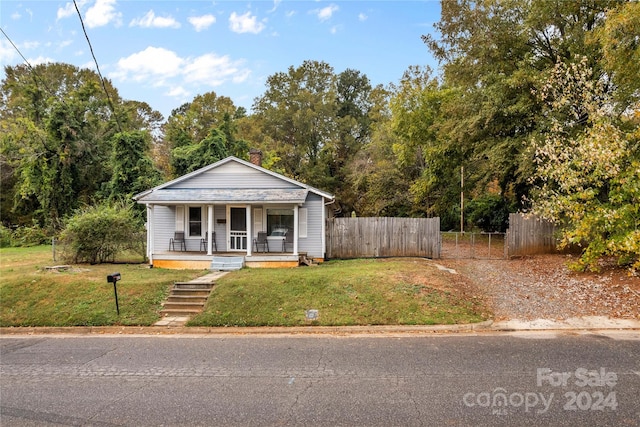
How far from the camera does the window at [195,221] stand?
1680cm

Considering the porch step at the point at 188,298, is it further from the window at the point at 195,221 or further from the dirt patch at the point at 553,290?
the dirt patch at the point at 553,290

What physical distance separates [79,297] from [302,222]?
28.2 feet

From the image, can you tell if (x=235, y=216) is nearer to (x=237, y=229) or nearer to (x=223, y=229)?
(x=237, y=229)

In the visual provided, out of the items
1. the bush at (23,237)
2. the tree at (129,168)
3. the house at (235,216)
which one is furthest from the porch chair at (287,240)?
the bush at (23,237)

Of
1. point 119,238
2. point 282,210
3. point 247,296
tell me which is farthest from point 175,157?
point 247,296

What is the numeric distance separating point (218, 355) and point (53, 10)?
11.2 metres

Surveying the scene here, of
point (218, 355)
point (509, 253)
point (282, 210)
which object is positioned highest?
point (282, 210)

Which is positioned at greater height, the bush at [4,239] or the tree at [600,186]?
the tree at [600,186]

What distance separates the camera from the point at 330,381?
5.63m

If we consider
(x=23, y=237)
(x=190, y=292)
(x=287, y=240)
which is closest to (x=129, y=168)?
(x=23, y=237)

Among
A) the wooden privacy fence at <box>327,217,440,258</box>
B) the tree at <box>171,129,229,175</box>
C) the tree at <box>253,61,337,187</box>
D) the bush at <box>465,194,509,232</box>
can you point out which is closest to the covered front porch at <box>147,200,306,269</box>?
the wooden privacy fence at <box>327,217,440,258</box>

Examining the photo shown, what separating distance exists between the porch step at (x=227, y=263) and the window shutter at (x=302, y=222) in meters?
2.84

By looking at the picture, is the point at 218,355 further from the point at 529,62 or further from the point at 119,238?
the point at 529,62

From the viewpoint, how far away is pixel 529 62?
1609 cm
